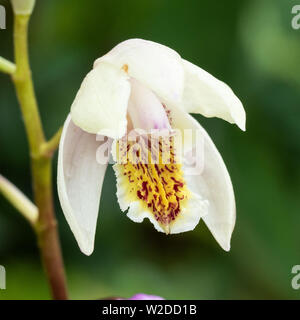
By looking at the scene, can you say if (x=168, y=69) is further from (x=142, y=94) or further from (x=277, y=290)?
(x=277, y=290)

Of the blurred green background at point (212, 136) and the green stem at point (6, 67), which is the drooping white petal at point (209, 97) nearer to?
the green stem at point (6, 67)

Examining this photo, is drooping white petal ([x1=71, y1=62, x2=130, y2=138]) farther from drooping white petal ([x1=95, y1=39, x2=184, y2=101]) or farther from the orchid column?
the orchid column

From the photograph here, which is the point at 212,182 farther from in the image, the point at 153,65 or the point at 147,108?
the point at 153,65

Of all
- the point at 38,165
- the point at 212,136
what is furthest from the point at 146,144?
the point at 212,136

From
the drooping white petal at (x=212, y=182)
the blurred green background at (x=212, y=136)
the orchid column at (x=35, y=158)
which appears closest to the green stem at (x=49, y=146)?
the orchid column at (x=35, y=158)

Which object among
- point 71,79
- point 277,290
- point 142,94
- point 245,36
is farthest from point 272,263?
point 142,94

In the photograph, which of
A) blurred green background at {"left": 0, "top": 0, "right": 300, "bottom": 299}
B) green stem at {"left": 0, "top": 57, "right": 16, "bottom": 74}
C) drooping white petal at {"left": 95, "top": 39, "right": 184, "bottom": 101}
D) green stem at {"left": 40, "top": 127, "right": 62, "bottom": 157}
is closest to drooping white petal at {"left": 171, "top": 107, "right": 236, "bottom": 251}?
drooping white petal at {"left": 95, "top": 39, "right": 184, "bottom": 101}
